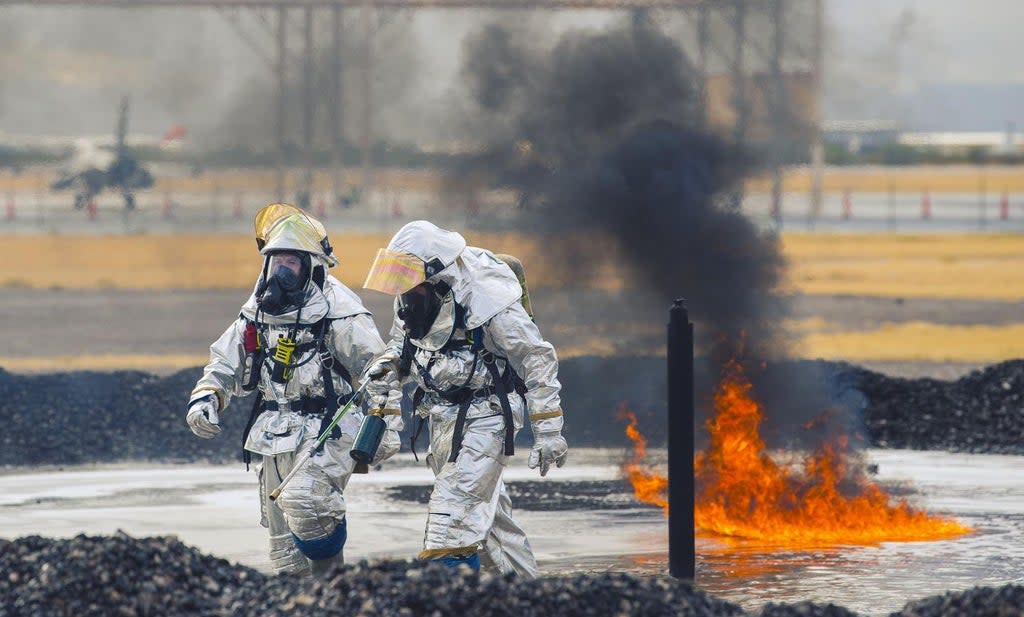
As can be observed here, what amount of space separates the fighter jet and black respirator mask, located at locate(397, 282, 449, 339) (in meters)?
25.7

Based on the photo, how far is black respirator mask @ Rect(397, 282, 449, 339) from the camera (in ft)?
25.4

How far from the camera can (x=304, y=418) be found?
7953mm

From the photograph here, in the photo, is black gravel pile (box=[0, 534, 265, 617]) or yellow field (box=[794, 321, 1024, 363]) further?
yellow field (box=[794, 321, 1024, 363])

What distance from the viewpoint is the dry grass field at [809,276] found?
18984 mm

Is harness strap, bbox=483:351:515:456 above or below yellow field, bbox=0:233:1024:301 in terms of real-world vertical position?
below

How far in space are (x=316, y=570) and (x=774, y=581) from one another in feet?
6.89

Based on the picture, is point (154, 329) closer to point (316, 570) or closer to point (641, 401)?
point (641, 401)

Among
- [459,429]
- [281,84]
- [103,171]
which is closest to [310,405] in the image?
[459,429]

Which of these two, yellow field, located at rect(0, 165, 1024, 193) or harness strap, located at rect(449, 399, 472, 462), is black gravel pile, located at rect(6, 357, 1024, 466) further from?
harness strap, located at rect(449, 399, 472, 462)

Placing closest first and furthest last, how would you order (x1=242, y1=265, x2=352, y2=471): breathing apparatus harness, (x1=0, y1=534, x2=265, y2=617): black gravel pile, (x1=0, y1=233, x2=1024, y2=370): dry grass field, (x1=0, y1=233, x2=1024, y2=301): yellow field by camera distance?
1. (x1=0, y1=534, x2=265, y2=617): black gravel pile
2. (x1=242, y1=265, x2=352, y2=471): breathing apparatus harness
3. (x1=0, y1=233, x2=1024, y2=370): dry grass field
4. (x1=0, y1=233, x2=1024, y2=301): yellow field

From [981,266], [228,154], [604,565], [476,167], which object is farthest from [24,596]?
[981,266]

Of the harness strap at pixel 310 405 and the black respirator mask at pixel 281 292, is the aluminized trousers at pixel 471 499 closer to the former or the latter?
the harness strap at pixel 310 405

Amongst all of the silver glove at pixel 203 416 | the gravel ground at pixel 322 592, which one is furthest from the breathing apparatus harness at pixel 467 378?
Result: the gravel ground at pixel 322 592

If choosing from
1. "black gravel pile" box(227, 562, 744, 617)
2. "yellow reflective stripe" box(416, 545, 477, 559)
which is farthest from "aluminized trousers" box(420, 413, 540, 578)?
"black gravel pile" box(227, 562, 744, 617)
